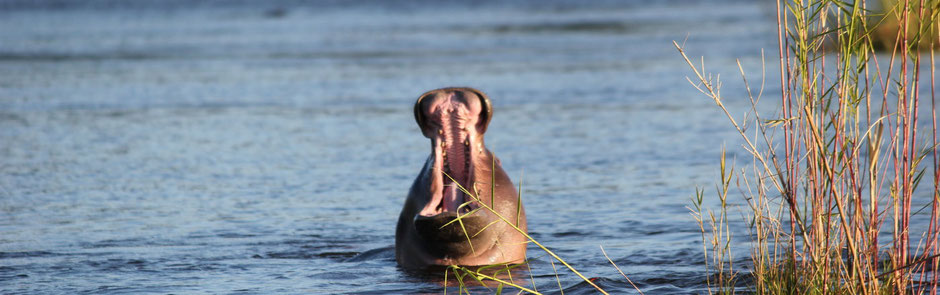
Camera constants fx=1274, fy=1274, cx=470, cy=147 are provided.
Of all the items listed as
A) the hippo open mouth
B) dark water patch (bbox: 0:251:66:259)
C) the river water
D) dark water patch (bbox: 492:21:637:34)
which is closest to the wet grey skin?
the hippo open mouth

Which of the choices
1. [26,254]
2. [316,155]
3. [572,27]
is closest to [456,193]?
[26,254]

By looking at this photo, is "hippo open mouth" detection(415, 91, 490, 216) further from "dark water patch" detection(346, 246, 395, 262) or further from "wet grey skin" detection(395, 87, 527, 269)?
"dark water patch" detection(346, 246, 395, 262)

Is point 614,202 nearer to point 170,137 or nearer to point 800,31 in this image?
point 800,31

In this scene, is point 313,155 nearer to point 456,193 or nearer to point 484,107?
point 456,193

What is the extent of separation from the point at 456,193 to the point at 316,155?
5.38 metres

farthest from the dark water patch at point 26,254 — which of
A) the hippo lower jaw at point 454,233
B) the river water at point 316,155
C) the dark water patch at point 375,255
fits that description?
the hippo lower jaw at point 454,233

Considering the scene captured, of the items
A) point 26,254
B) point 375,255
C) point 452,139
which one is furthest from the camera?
point 26,254

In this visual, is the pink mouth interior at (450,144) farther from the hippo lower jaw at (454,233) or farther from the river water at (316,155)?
the river water at (316,155)

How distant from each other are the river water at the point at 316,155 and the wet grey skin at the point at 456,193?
0.21 metres

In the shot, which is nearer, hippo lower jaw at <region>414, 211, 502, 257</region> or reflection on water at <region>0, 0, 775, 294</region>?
hippo lower jaw at <region>414, 211, 502, 257</region>

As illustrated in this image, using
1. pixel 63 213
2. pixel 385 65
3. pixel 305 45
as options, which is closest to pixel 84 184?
pixel 63 213

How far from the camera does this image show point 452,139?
568 cm

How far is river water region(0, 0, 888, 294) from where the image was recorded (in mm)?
6609

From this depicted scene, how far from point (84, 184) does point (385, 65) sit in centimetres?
1054
